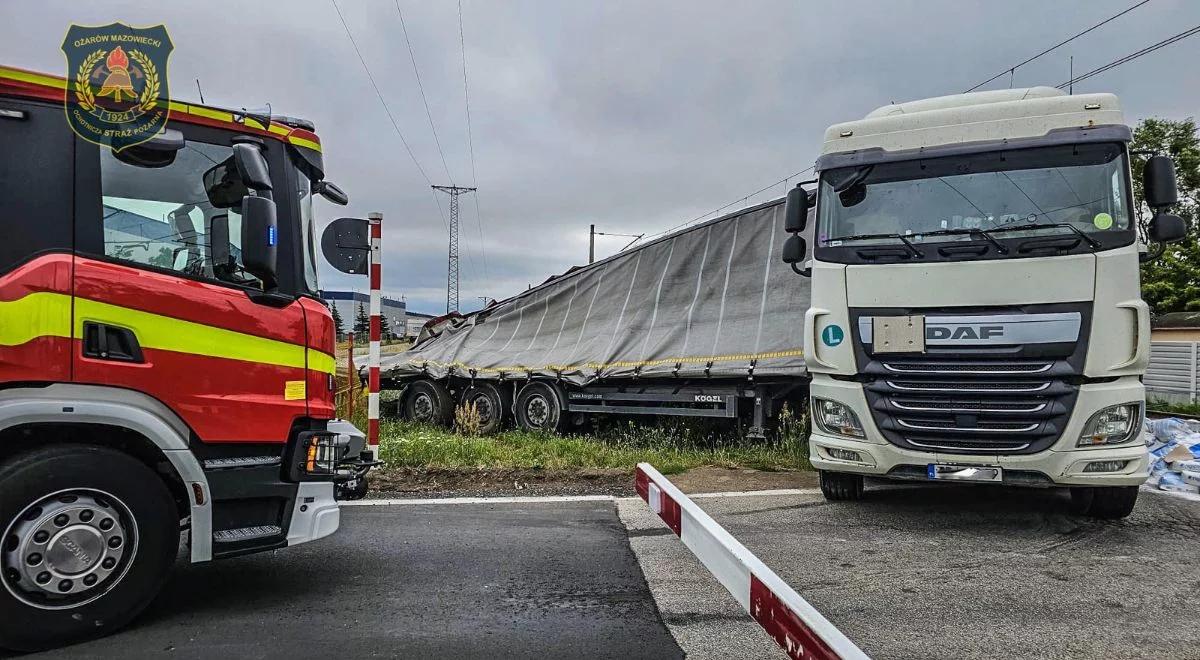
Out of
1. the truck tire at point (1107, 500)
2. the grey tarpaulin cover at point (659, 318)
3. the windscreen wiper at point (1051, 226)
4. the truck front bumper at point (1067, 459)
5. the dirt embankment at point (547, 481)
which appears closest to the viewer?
the truck front bumper at point (1067, 459)

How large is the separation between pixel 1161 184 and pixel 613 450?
219 inches

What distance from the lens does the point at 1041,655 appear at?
11.0 feet

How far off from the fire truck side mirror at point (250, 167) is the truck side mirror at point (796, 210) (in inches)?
157

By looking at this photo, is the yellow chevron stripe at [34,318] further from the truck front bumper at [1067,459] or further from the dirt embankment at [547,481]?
the truck front bumper at [1067,459]

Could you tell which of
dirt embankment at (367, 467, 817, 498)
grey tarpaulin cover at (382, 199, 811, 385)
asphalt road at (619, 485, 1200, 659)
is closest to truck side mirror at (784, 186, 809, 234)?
grey tarpaulin cover at (382, 199, 811, 385)

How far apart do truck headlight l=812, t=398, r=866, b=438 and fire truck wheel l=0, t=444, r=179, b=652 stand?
4307 millimetres

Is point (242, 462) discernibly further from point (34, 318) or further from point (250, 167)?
point (250, 167)

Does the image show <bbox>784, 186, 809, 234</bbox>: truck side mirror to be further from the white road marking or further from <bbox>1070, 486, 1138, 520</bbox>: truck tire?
<bbox>1070, 486, 1138, 520</bbox>: truck tire

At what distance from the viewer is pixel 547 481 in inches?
291

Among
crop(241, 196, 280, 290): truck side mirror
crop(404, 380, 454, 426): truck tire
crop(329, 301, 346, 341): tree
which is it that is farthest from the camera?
crop(404, 380, 454, 426): truck tire

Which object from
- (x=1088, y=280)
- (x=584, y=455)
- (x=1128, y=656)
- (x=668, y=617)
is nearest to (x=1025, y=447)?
(x=1088, y=280)

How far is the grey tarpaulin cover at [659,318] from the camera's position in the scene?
27.0 ft

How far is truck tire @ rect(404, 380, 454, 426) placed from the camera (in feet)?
37.6

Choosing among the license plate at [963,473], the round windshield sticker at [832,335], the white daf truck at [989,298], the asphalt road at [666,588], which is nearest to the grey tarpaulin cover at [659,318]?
the round windshield sticker at [832,335]
